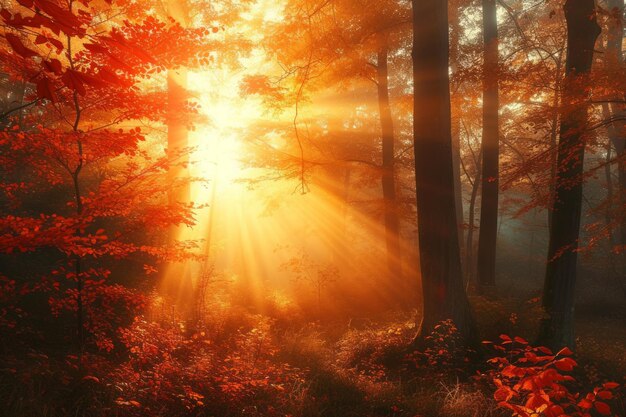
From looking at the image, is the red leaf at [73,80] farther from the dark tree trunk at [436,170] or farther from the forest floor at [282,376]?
the dark tree trunk at [436,170]

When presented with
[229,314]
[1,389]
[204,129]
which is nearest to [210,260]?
[229,314]

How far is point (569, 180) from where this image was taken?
22.6 feet

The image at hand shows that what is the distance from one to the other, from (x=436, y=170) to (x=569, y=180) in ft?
7.88

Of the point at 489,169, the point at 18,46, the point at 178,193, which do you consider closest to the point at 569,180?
the point at 489,169

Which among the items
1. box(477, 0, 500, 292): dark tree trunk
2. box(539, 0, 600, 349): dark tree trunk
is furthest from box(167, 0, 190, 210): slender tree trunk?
box(477, 0, 500, 292): dark tree trunk

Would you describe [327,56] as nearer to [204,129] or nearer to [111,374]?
[204,129]

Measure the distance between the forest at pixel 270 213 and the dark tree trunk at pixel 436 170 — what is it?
0.11 feet

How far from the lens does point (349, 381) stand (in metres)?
5.73

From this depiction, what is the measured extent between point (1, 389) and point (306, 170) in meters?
6.08

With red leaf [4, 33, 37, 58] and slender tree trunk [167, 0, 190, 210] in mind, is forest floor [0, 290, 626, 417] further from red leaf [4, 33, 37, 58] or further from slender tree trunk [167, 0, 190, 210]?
slender tree trunk [167, 0, 190, 210]

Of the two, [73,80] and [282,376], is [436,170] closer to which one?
[282,376]

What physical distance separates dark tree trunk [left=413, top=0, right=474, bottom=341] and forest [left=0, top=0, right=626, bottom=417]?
0.03m

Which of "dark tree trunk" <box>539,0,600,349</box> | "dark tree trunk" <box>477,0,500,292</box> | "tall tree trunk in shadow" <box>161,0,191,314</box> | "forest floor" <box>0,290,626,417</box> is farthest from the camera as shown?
"dark tree trunk" <box>477,0,500,292</box>

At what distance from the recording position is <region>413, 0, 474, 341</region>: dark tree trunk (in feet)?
22.0
